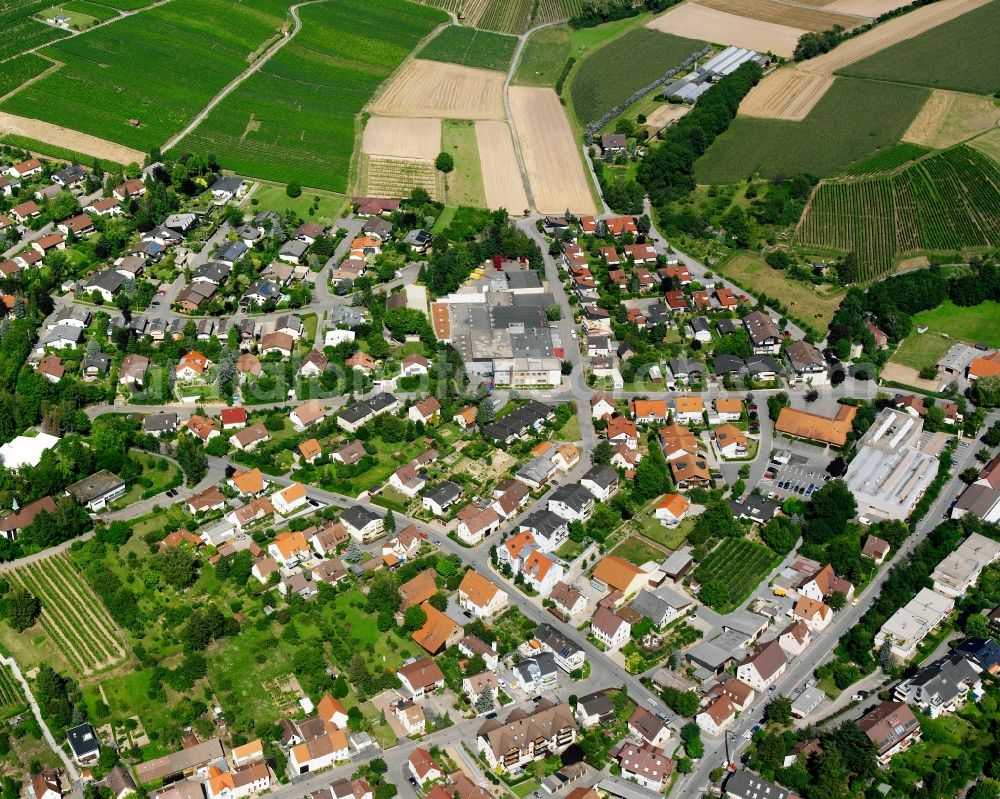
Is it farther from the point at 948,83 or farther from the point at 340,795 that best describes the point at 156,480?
the point at 948,83

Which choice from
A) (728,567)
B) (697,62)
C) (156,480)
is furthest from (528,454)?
(697,62)

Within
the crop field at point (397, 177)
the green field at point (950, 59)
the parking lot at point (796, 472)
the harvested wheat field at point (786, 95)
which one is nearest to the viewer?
the parking lot at point (796, 472)

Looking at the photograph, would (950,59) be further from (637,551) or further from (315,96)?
(637,551)

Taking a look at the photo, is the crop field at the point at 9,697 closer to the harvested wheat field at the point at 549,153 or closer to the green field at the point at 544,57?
the harvested wheat field at the point at 549,153

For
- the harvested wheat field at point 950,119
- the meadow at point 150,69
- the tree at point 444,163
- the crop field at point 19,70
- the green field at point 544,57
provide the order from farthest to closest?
the green field at point 544,57
the crop field at point 19,70
the meadow at point 150,69
the harvested wheat field at point 950,119
the tree at point 444,163

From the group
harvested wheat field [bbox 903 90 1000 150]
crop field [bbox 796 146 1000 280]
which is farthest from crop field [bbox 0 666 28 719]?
harvested wheat field [bbox 903 90 1000 150]

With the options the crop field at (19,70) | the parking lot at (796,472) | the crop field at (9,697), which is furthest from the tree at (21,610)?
the crop field at (19,70)
